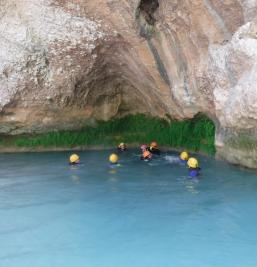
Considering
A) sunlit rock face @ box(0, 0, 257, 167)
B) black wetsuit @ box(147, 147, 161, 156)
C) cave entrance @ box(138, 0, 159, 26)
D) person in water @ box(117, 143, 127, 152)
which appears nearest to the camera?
sunlit rock face @ box(0, 0, 257, 167)

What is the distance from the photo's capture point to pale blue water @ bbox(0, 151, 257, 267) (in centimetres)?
704

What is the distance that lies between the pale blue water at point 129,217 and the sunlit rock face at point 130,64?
205 centimetres

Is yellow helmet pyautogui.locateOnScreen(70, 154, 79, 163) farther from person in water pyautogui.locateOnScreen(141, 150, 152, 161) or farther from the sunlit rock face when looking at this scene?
the sunlit rock face

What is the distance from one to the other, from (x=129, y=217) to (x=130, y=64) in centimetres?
782

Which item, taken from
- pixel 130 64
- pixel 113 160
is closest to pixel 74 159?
pixel 113 160

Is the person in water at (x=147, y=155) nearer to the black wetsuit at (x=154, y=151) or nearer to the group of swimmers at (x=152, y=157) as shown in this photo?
the group of swimmers at (x=152, y=157)

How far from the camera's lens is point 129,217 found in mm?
8750

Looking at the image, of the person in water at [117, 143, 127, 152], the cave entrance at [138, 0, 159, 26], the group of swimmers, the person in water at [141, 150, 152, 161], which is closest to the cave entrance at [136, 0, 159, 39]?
the cave entrance at [138, 0, 159, 26]

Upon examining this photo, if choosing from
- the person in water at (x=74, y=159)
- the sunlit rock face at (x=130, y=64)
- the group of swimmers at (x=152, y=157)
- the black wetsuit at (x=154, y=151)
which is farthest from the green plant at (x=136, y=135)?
the person in water at (x=74, y=159)

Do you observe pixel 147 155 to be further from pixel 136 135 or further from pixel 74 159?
pixel 136 135

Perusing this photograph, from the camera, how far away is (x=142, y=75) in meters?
15.5

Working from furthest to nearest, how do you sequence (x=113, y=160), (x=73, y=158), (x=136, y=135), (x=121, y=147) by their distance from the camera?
1. (x=136, y=135)
2. (x=121, y=147)
3. (x=73, y=158)
4. (x=113, y=160)

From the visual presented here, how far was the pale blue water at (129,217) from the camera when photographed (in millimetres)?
7043

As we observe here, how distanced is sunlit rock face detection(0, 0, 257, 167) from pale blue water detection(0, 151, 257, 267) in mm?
2048
